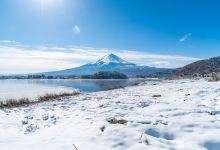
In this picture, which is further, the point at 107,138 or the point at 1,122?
the point at 1,122

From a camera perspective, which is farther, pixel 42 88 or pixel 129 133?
pixel 42 88

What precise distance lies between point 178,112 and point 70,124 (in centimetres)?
446

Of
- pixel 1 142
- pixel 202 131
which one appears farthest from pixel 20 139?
pixel 202 131

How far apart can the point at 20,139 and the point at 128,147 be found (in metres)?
3.89

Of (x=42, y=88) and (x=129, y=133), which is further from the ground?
(x=129, y=133)

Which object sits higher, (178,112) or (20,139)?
(178,112)

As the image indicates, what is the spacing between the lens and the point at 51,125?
10.4m

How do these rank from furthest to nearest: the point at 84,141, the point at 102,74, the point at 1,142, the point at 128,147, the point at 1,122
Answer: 1. the point at 102,74
2. the point at 1,122
3. the point at 1,142
4. the point at 84,141
5. the point at 128,147

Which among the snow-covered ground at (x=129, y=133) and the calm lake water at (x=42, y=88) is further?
the calm lake water at (x=42, y=88)

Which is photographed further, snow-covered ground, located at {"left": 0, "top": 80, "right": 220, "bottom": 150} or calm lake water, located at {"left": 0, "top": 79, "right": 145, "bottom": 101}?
calm lake water, located at {"left": 0, "top": 79, "right": 145, "bottom": 101}

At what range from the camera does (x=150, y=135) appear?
299 inches

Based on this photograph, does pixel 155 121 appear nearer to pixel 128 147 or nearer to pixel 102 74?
pixel 128 147

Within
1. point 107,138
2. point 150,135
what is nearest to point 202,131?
point 150,135

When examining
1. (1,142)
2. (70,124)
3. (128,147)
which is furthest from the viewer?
(70,124)
